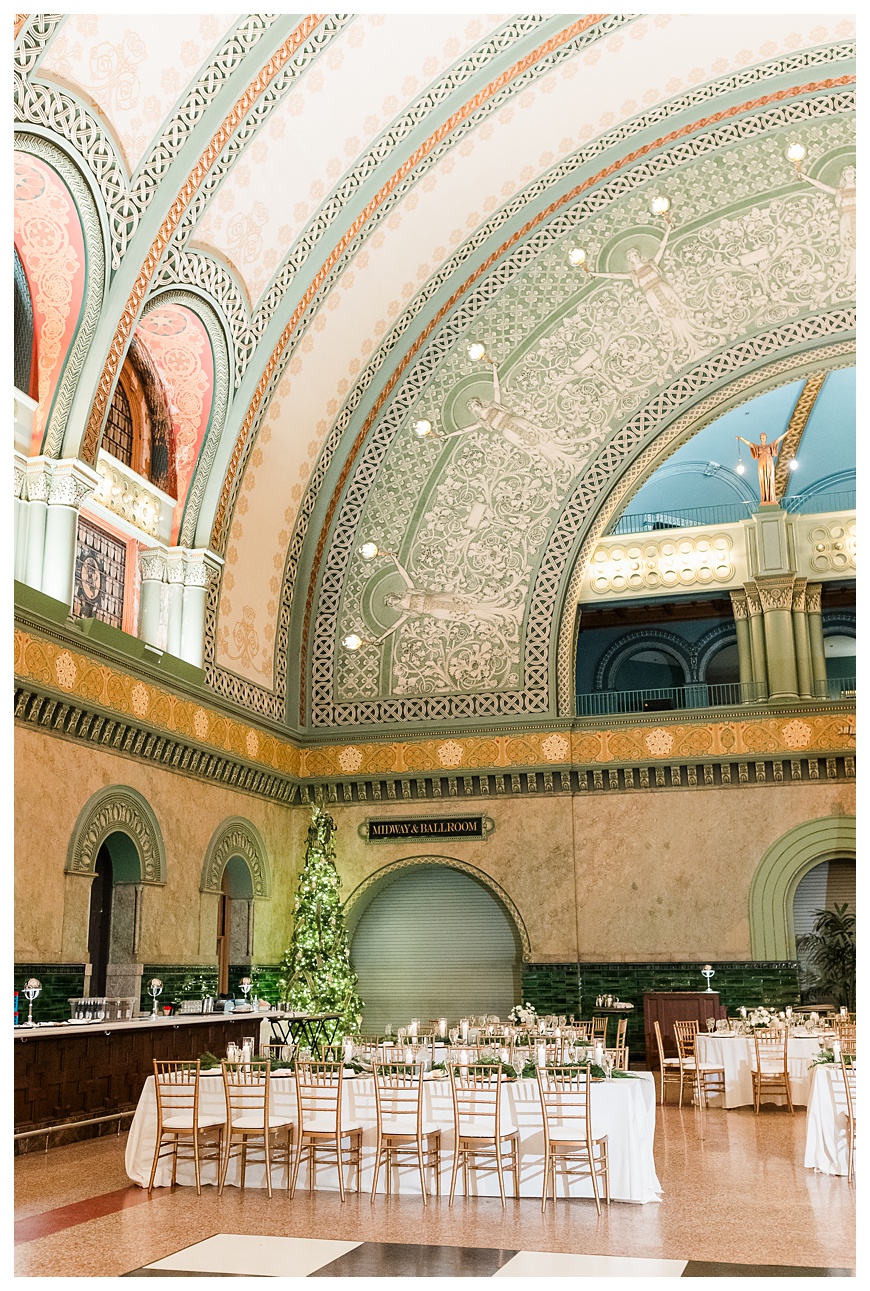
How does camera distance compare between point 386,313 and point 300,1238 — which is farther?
point 386,313

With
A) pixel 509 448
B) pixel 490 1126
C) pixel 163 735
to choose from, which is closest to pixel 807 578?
pixel 509 448

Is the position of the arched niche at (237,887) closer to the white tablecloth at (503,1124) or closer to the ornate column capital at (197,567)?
the ornate column capital at (197,567)

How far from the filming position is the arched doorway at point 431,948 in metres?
19.4

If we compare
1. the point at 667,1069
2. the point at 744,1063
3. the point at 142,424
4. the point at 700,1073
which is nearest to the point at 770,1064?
the point at 744,1063

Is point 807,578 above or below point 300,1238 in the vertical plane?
above

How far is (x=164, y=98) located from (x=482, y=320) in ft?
22.7

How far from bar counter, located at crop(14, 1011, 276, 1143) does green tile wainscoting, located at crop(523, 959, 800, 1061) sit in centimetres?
627

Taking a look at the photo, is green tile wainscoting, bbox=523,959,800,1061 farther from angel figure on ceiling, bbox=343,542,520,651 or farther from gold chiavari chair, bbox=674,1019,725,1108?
angel figure on ceiling, bbox=343,542,520,651

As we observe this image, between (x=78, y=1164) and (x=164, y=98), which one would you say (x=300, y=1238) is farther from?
(x=164, y=98)

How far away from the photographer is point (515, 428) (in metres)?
19.3

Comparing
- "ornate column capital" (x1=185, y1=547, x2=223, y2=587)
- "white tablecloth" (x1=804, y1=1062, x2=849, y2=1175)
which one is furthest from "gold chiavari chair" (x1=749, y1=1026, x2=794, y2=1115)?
"ornate column capital" (x1=185, y1=547, x2=223, y2=587)

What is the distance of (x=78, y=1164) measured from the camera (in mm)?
10102

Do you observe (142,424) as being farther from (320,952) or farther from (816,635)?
(816,635)

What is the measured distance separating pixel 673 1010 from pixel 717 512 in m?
10.7
